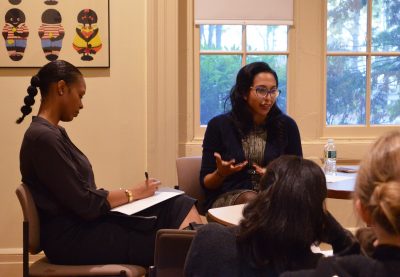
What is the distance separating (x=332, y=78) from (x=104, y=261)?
232 cm

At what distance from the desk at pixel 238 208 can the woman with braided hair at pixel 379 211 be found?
815 mm

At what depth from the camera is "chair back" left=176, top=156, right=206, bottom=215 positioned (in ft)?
10.2

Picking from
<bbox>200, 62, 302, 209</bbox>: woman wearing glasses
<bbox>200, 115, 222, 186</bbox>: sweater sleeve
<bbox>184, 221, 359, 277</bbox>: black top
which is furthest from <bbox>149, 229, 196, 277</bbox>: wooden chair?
<bbox>200, 115, 222, 186</bbox>: sweater sleeve

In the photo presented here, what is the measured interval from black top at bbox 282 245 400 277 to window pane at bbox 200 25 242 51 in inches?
118

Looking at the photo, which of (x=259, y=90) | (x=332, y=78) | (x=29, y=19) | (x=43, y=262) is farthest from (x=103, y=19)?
(x=43, y=262)

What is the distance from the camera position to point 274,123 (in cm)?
308

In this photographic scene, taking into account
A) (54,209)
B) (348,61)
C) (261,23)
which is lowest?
(54,209)

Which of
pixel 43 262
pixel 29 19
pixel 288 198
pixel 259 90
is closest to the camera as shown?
pixel 288 198

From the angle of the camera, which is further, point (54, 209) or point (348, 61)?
point (348, 61)

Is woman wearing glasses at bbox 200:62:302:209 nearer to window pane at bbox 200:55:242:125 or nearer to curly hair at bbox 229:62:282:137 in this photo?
curly hair at bbox 229:62:282:137

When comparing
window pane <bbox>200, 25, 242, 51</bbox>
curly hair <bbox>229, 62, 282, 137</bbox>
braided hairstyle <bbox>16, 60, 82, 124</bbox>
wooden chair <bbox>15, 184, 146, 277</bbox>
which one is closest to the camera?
wooden chair <bbox>15, 184, 146, 277</bbox>

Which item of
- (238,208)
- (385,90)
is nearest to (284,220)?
(238,208)

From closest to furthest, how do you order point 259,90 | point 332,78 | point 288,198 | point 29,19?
point 288,198 < point 259,90 < point 29,19 < point 332,78

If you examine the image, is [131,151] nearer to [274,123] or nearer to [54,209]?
[274,123]
